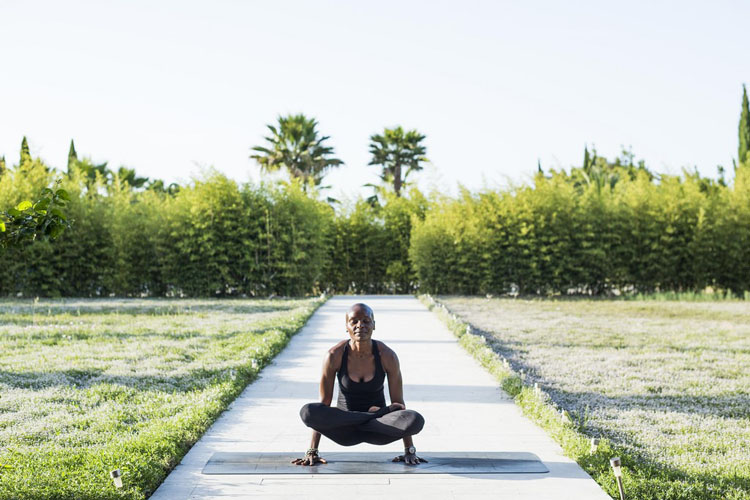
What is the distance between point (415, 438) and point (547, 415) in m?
0.93

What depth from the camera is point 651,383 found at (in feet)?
21.0

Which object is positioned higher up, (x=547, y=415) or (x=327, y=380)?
(x=327, y=380)

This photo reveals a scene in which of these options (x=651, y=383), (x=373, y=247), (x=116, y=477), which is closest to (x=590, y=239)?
(x=373, y=247)

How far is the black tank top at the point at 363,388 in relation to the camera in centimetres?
387

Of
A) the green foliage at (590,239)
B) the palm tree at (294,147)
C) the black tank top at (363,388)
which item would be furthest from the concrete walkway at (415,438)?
the palm tree at (294,147)

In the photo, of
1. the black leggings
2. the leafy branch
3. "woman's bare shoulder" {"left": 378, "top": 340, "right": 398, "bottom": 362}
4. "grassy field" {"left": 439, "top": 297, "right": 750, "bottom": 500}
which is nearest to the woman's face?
"woman's bare shoulder" {"left": 378, "top": 340, "right": 398, "bottom": 362}

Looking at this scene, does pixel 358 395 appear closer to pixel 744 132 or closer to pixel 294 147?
pixel 294 147

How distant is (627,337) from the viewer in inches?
379

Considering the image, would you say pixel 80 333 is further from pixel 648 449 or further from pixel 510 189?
pixel 510 189

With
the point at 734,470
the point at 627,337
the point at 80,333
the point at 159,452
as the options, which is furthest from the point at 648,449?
the point at 80,333

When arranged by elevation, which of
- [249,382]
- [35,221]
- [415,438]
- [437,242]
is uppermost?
[437,242]

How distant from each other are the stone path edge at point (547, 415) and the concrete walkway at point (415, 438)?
0.18 ft

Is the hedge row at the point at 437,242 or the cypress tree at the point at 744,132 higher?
the cypress tree at the point at 744,132

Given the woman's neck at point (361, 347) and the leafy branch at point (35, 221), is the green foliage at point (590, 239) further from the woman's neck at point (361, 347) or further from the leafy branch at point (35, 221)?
the leafy branch at point (35, 221)
